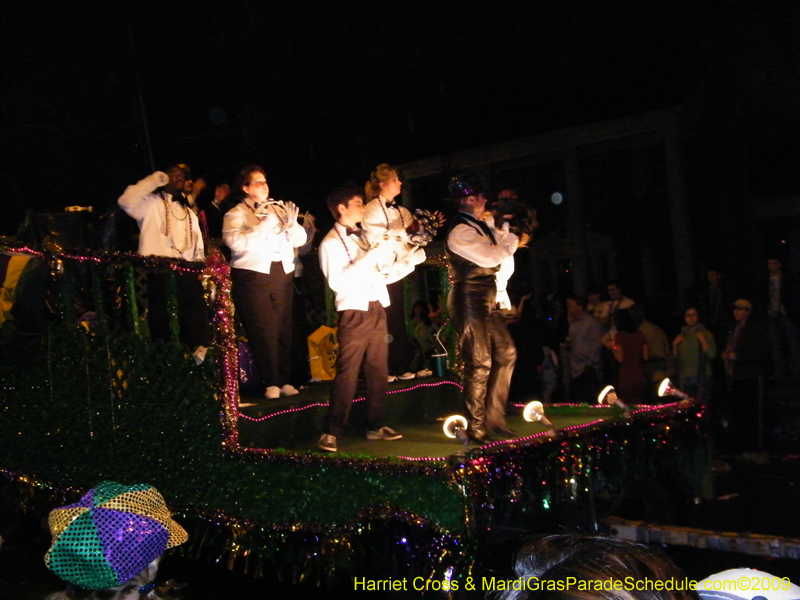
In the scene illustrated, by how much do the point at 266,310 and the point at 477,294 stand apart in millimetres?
1922

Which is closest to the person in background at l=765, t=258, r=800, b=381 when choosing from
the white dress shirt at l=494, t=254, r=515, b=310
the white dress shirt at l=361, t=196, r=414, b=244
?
the white dress shirt at l=494, t=254, r=515, b=310

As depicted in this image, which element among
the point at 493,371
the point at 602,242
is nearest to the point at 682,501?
the point at 493,371

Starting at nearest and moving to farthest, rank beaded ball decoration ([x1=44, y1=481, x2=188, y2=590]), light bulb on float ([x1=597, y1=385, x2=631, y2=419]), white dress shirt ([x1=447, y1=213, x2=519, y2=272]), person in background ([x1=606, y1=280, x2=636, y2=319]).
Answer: beaded ball decoration ([x1=44, y1=481, x2=188, y2=590]), white dress shirt ([x1=447, y1=213, x2=519, y2=272]), light bulb on float ([x1=597, y1=385, x2=631, y2=419]), person in background ([x1=606, y1=280, x2=636, y2=319])

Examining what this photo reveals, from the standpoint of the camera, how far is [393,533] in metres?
5.11

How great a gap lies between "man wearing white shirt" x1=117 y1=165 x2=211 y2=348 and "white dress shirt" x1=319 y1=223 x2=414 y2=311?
1354 mm

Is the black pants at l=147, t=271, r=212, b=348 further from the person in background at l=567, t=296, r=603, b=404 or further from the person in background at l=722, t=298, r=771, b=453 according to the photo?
the person in background at l=722, t=298, r=771, b=453

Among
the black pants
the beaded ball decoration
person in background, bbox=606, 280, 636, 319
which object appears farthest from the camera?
person in background, bbox=606, 280, 636, 319

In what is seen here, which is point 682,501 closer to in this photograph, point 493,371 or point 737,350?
point 493,371

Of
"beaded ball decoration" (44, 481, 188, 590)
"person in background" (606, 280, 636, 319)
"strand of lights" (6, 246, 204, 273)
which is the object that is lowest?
"beaded ball decoration" (44, 481, 188, 590)

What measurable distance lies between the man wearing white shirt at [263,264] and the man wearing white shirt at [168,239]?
0.36 meters

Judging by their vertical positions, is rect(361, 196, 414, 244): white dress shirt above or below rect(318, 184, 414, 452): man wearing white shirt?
above

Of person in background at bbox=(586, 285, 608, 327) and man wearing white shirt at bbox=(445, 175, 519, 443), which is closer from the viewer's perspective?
man wearing white shirt at bbox=(445, 175, 519, 443)

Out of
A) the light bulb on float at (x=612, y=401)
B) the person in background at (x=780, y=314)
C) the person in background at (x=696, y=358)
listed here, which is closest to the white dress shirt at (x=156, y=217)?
the light bulb on float at (x=612, y=401)

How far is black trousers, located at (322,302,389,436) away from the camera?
595cm
